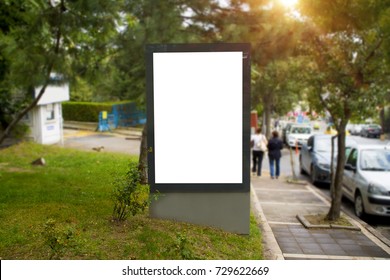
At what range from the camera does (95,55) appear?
8836 mm

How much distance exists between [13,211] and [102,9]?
11.4 ft

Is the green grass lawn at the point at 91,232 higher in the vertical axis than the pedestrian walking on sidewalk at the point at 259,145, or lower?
lower

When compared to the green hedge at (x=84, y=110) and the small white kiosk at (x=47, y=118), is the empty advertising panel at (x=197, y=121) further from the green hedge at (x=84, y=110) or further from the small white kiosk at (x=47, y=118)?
the green hedge at (x=84, y=110)

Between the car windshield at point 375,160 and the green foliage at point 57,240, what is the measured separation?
21.3ft

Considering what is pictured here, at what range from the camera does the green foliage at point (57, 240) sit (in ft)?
15.0

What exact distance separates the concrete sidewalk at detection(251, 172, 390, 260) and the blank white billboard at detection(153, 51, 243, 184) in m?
1.21

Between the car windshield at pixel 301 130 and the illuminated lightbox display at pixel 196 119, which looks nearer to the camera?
the illuminated lightbox display at pixel 196 119

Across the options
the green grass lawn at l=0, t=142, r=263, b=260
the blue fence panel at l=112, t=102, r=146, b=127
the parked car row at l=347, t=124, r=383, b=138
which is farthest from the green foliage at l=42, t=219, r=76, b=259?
the parked car row at l=347, t=124, r=383, b=138

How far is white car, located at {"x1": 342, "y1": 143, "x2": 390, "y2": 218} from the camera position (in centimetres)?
806

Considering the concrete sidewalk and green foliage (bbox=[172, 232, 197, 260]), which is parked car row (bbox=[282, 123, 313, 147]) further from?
green foliage (bbox=[172, 232, 197, 260])

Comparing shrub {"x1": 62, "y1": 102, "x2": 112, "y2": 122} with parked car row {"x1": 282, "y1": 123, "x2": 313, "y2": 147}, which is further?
shrub {"x1": 62, "y1": 102, "x2": 112, "y2": 122}

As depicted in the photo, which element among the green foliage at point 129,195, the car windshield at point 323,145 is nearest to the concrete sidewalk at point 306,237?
the green foliage at point 129,195

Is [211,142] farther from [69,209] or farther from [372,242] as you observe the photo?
[372,242]

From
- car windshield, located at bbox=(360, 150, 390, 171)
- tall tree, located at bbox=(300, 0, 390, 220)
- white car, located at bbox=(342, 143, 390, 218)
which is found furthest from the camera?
car windshield, located at bbox=(360, 150, 390, 171)
